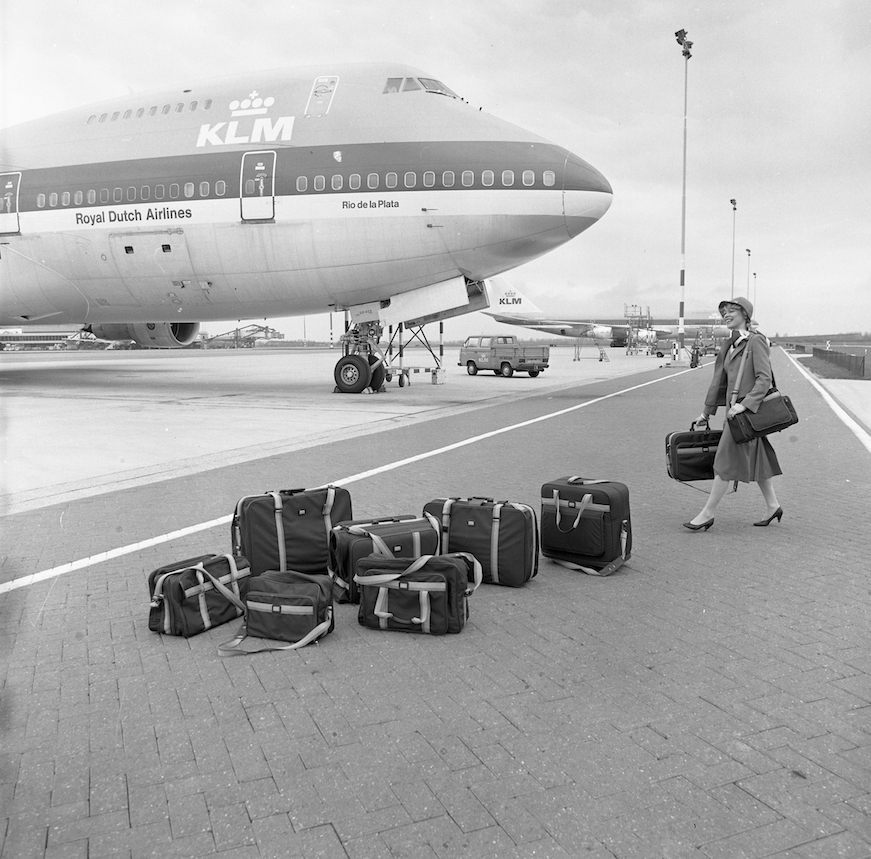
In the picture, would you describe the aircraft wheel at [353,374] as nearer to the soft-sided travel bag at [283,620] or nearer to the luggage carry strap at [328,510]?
the luggage carry strap at [328,510]

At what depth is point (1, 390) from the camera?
20.9 m

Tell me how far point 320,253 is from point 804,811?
53.6 feet

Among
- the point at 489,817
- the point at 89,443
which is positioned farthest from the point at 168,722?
the point at 89,443

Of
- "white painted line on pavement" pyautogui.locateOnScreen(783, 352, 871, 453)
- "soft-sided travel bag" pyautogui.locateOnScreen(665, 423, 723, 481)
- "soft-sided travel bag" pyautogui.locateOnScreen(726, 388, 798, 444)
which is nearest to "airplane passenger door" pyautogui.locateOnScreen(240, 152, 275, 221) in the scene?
"white painted line on pavement" pyautogui.locateOnScreen(783, 352, 871, 453)

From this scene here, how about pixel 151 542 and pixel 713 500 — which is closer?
pixel 151 542

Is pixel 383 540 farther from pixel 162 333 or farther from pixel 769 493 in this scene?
pixel 162 333

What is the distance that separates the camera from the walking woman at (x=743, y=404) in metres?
6.36

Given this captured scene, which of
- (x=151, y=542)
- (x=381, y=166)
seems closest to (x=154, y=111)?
(x=381, y=166)

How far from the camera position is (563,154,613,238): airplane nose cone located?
1695cm

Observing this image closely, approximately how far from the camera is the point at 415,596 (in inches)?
168

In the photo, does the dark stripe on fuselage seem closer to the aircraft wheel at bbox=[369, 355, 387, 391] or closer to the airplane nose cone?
the airplane nose cone

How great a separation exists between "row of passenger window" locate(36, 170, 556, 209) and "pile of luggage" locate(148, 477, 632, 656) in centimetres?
1234

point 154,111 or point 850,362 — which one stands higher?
point 154,111

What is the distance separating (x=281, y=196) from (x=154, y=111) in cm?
458
